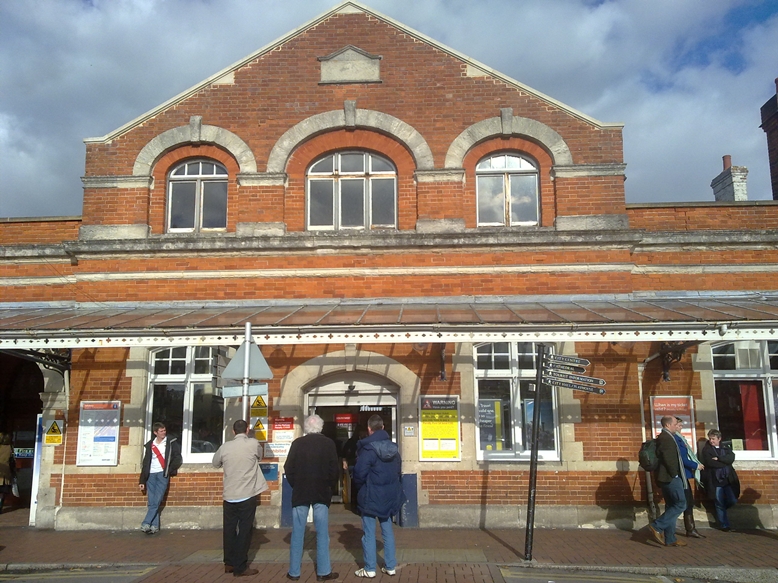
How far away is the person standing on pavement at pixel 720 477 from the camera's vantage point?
32.3ft

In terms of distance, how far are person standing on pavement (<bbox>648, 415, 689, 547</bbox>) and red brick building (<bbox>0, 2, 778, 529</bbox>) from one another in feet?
4.23

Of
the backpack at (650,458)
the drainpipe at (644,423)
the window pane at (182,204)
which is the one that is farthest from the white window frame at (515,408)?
the window pane at (182,204)

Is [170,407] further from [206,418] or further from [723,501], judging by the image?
[723,501]

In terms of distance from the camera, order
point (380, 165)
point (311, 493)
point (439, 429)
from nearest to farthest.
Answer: point (311, 493) → point (439, 429) → point (380, 165)

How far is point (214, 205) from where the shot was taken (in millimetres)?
12078

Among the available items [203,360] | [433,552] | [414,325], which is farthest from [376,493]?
[203,360]

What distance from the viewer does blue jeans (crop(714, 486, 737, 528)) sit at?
9.93m

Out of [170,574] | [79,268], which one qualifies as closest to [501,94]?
[79,268]

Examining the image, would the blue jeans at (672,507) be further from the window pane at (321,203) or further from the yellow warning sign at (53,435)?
the yellow warning sign at (53,435)

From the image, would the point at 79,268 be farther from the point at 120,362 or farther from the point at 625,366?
A: the point at 625,366

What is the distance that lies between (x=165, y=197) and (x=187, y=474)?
4836mm

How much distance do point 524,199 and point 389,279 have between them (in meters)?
2.80

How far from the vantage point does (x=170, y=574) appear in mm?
7711

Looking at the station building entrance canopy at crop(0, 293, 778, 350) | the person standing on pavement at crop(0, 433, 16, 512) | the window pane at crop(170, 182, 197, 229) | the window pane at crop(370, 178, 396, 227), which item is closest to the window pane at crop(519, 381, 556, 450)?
the station building entrance canopy at crop(0, 293, 778, 350)
